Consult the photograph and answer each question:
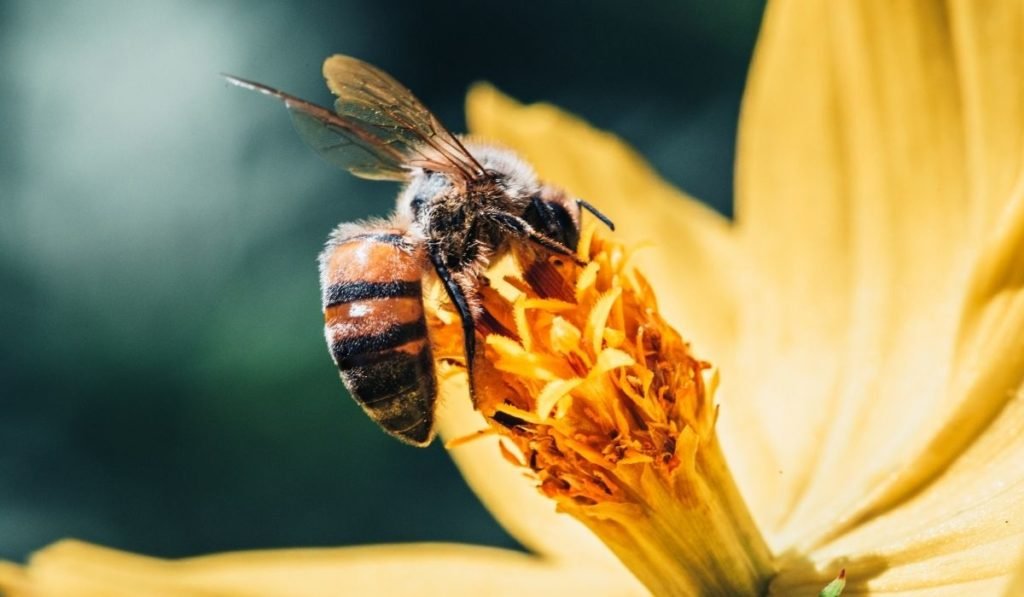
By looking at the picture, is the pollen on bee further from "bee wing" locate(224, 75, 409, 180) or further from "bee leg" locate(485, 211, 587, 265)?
"bee wing" locate(224, 75, 409, 180)

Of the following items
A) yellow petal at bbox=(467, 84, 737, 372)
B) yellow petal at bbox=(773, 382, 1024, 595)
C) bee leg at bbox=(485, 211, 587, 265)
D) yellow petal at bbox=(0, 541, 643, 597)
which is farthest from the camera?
yellow petal at bbox=(467, 84, 737, 372)

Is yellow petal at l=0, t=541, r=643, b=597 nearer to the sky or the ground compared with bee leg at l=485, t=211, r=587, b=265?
nearer to the ground

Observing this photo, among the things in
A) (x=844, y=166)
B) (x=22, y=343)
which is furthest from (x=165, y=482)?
(x=844, y=166)

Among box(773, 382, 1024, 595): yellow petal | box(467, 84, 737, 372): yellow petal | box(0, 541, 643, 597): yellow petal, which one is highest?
box(467, 84, 737, 372): yellow petal

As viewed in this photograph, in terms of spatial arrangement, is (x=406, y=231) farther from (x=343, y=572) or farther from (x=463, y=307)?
(x=343, y=572)

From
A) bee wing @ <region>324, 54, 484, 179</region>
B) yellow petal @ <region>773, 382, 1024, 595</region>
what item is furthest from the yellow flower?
bee wing @ <region>324, 54, 484, 179</region>

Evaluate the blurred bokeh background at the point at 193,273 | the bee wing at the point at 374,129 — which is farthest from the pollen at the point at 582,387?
the blurred bokeh background at the point at 193,273
